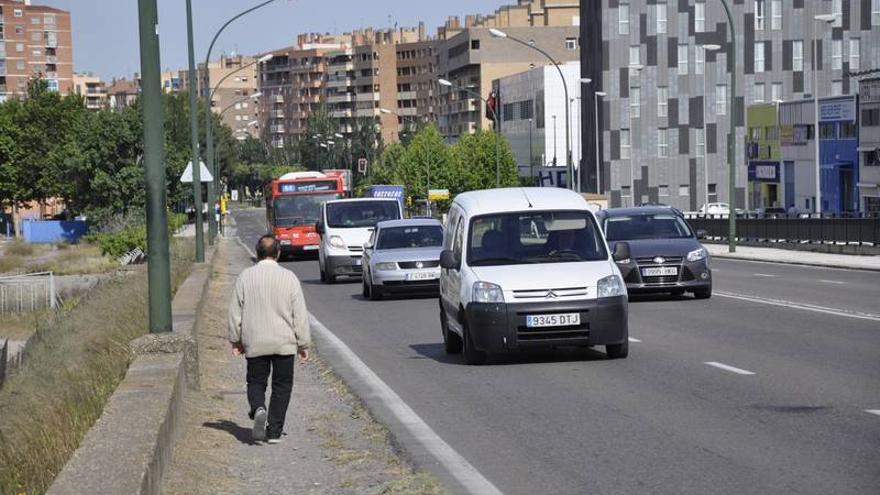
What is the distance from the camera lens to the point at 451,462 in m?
10.7

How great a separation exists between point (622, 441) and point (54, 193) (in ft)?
340

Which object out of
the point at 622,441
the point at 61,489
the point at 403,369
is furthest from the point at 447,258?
the point at 61,489

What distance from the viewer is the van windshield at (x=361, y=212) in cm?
4234

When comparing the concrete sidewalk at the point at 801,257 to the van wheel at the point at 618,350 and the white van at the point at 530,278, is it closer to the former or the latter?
the white van at the point at 530,278

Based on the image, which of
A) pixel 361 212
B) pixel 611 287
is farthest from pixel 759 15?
pixel 611 287

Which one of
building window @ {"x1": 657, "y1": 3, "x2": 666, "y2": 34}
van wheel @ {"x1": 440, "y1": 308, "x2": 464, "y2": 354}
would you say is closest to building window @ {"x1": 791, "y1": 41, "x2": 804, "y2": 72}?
building window @ {"x1": 657, "y1": 3, "x2": 666, "y2": 34}

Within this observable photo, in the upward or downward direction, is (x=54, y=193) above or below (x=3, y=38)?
below

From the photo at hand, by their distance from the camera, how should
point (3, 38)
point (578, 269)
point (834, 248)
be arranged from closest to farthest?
1. point (578, 269)
2. point (834, 248)
3. point (3, 38)

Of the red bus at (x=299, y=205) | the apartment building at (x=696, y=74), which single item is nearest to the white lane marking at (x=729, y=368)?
the red bus at (x=299, y=205)

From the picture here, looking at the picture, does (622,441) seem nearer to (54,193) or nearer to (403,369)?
(403,369)

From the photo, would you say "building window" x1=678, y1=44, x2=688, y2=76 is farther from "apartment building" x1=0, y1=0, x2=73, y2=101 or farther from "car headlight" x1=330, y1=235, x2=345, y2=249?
"apartment building" x1=0, y1=0, x2=73, y2=101

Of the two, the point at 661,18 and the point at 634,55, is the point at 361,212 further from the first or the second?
the point at 661,18

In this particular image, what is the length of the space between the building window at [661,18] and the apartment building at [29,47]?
94.4 meters

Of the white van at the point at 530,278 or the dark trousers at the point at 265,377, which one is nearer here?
the dark trousers at the point at 265,377
